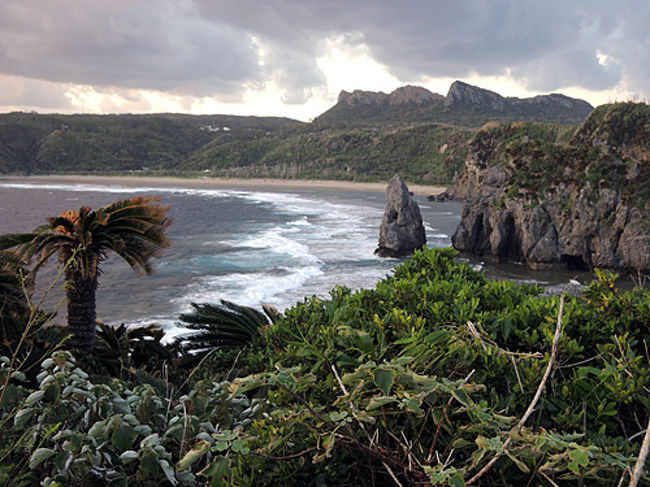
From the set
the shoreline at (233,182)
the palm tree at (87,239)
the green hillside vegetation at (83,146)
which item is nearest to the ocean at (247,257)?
the palm tree at (87,239)

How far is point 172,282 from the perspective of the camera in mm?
26344

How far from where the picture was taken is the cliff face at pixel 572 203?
2947 cm

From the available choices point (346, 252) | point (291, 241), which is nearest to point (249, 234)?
point (291, 241)

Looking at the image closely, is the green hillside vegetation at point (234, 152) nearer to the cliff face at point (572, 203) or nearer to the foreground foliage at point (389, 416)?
the cliff face at point (572, 203)

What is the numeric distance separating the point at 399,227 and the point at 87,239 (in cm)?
2854

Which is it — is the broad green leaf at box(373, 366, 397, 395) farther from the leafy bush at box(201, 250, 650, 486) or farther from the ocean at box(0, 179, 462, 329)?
the ocean at box(0, 179, 462, 329)

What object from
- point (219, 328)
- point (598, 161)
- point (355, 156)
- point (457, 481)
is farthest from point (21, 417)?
point (355, 156)

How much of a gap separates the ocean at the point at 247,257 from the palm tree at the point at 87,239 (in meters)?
0.60

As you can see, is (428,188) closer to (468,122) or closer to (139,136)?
(468,122)

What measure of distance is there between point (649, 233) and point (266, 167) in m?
116

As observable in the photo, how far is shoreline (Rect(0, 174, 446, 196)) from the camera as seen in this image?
335ft

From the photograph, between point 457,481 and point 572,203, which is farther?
point 572,203

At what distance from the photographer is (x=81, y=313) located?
8750 mm

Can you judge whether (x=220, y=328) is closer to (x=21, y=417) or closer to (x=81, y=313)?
(x=81, y=313)
